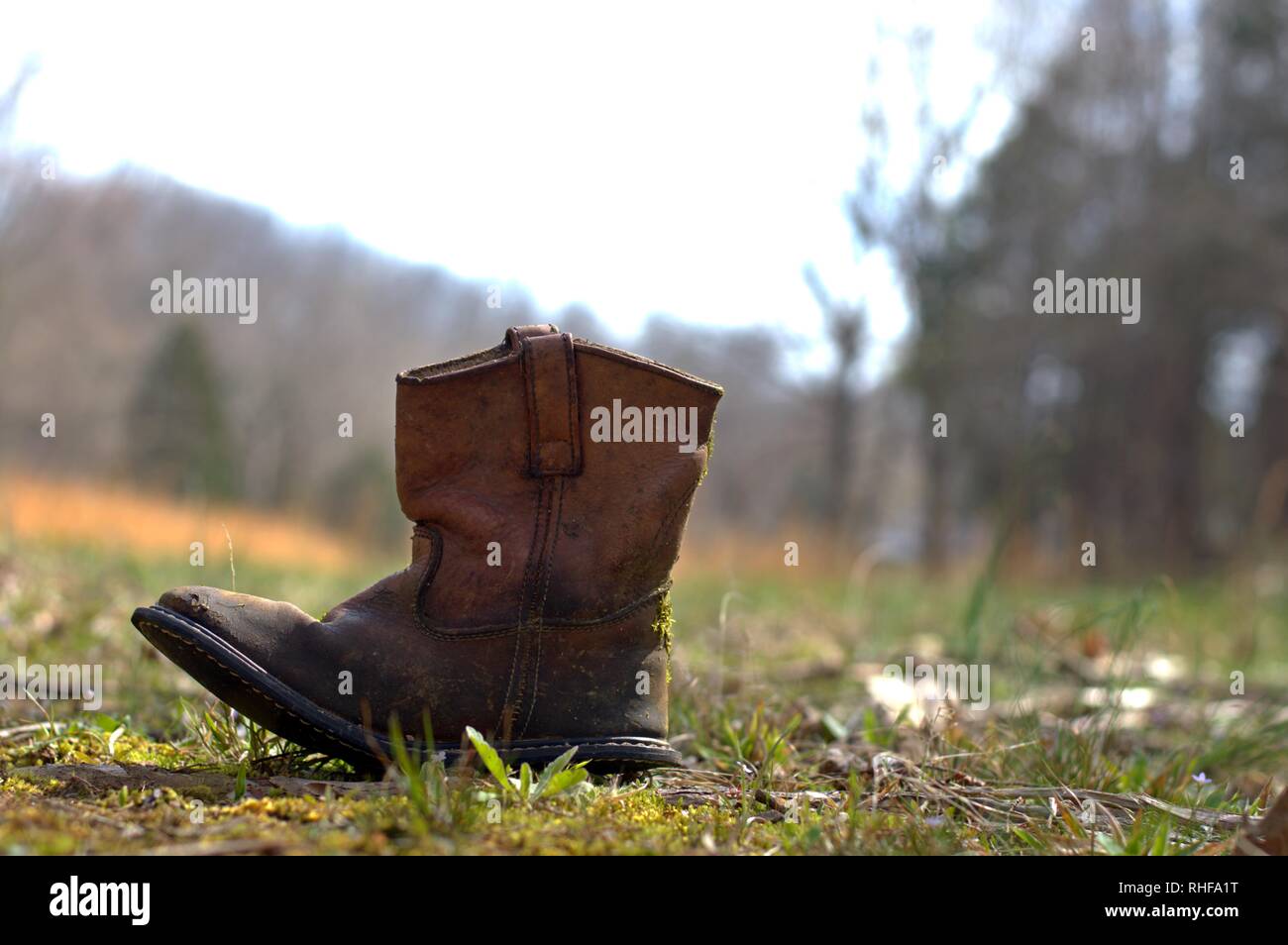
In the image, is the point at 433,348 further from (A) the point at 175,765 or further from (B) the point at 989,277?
(A) the point at 175,765

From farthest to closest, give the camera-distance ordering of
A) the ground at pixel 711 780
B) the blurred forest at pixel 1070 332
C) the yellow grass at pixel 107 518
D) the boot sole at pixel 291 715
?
1. the blurred forest at pixel 1070 332
2. the yellow grass at pixel 107 518
3. the boot sole at pixel 291 715
4. the ground at pixel 711 780

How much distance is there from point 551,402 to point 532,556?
257mm

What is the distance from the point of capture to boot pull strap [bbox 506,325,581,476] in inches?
67.2

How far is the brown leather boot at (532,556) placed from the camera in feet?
5.50

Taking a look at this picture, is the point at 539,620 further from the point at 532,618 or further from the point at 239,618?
the point at 239,618

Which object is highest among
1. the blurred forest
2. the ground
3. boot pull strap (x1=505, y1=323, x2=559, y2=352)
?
the blurred forest

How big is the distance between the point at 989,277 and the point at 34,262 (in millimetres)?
21108

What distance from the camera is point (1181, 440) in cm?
1530

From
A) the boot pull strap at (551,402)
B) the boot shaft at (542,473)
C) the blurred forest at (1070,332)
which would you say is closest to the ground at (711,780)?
the boot shaft at (542,473)

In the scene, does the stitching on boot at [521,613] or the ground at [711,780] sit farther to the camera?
the stitching on boot at [521,613]

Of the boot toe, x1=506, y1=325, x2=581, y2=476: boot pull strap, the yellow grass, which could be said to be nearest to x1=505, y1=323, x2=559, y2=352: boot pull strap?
x1=506, y1=325, x2=581, y2=476: boot pull strap

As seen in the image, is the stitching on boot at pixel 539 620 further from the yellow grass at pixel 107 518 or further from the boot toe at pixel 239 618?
the yellow grass at pixel 107 518

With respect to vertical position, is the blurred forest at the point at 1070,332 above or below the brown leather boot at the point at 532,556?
above

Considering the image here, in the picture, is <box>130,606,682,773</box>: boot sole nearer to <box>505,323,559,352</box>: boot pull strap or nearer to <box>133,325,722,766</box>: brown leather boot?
<box>133,325,722,766</box>: brown leather boot
